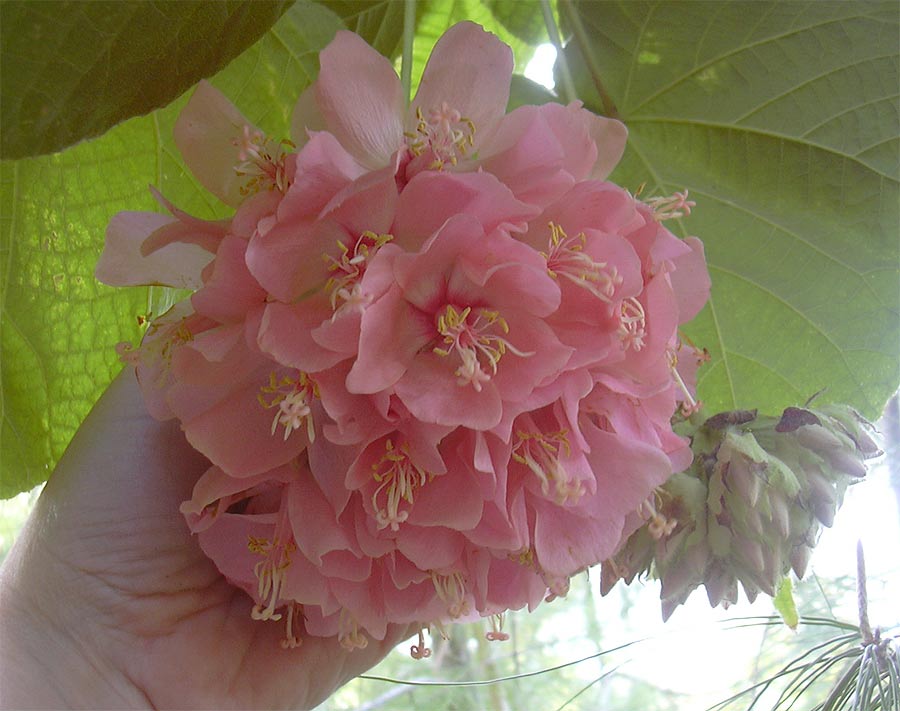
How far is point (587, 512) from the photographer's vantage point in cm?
52

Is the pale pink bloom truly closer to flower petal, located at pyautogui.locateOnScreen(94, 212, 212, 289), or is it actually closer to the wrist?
flower petal, located at pyautogui.locateOnScreen(94, 212, 212, 289)

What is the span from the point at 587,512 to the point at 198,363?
23 cm

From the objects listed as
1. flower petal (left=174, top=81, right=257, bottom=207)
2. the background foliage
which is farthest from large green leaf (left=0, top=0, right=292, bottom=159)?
the background foliage

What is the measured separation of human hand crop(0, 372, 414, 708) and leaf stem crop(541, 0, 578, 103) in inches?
16.4

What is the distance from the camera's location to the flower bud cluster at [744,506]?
561mm

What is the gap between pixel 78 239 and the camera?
0.75 metres

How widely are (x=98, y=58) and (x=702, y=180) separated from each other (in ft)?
1.78

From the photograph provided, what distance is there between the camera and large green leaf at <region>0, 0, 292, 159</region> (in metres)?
0.48

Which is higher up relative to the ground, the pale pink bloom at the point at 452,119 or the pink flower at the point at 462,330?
the pale pink bloom at the point at 452,119

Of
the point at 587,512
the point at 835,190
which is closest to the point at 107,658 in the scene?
the point at 587,512

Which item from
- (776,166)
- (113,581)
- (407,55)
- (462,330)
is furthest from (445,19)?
(113,581)

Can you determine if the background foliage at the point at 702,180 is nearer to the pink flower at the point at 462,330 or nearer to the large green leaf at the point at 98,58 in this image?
the large green leaf at the point at 98,58

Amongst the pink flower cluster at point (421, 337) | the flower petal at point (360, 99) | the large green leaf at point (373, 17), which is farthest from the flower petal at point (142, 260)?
the large green leaf at point (373, 17)

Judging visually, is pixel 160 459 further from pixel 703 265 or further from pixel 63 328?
pixel 703 265
